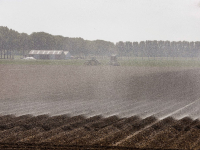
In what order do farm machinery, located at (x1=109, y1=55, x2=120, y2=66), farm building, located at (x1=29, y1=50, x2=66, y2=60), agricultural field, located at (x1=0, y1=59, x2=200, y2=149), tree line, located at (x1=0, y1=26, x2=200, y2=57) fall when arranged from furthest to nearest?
farm building, located at (x1=29, y1=50, x2=66, y2=60)
tree line, located at (x1=0, y1=26, x2=200, y2=57)
farm machinery, located at (x1=109, y1=55, x2=120, y2=66)
agricultural field, located at (x1=0, y1=59, x2=200, y2=149)

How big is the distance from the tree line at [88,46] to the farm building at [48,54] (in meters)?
1.82

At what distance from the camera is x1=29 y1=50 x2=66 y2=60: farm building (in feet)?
237

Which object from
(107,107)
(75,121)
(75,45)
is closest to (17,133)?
(75,121)

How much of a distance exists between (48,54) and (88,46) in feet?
53.4

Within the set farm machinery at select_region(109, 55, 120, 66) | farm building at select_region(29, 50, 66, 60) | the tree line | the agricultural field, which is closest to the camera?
the agricultural field

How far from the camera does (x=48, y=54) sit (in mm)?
73875

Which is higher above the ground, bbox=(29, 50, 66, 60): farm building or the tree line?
the tree line

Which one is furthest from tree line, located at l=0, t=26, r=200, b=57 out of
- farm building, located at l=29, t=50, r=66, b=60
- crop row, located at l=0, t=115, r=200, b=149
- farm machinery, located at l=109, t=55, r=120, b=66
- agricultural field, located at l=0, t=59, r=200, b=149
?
crop row, located at l=0, t=115, r=200, b=149

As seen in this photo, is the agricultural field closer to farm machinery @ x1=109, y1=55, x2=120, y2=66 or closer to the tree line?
farm machinery @ x1=109, y1=55, x2=120, y2=66

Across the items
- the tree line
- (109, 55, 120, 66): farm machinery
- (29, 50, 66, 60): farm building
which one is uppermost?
the tree line

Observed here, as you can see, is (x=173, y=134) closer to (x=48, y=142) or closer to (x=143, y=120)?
(x=143, y=120)

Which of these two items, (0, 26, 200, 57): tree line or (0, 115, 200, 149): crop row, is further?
(0, 26, 200, 57): tree line

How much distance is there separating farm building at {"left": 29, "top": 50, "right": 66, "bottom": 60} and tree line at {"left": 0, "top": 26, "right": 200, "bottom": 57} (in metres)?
1.82

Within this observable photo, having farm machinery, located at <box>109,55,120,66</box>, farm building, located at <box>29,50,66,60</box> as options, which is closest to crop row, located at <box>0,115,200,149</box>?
farm machinery, located at <box>109,55,120,66</box>
